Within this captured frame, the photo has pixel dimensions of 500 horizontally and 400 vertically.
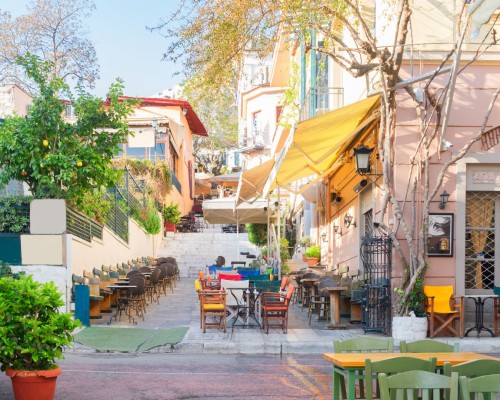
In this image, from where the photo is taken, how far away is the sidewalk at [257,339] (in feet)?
38.7

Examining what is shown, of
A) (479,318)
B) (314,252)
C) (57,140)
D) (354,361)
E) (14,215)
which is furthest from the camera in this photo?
(314,252)

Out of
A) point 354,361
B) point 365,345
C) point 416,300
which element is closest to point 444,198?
point 416,300

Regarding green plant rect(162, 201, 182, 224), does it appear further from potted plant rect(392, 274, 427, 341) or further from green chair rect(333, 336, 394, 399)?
green chair rect(333, 336, 394, 399)

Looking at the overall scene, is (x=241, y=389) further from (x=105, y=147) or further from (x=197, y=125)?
(x=197, y=125)

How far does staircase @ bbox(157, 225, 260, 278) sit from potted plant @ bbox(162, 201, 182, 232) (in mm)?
756

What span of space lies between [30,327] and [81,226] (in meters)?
9.20

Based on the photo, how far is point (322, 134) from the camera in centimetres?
1355

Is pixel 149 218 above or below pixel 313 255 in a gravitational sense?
above

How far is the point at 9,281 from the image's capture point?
757cm

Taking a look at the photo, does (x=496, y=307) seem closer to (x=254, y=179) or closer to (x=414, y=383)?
(x=254, y=179)

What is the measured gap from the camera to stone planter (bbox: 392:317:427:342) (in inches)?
485

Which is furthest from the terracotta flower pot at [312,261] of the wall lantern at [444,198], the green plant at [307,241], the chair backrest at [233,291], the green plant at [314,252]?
the wall lantern at [444,198]

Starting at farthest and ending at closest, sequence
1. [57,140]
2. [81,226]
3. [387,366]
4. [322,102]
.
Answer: [322,102] < [81,226] < [57,140] < [387,366]

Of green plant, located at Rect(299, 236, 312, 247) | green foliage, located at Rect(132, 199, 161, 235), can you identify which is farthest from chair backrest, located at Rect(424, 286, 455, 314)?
green foliage, located at Rect(132, 199, 161, 235)
